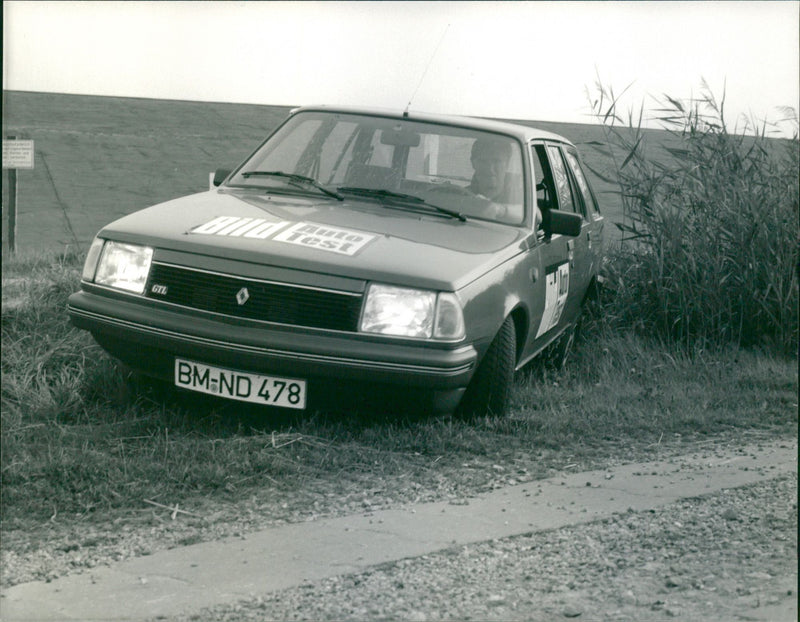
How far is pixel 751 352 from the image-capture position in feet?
21.9

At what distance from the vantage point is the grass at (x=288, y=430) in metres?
3.94

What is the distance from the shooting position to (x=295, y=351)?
416 cm

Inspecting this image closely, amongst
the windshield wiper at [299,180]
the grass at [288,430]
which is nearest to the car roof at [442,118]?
the windshield wiper at [299,180]

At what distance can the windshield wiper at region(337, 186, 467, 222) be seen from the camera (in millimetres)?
5039

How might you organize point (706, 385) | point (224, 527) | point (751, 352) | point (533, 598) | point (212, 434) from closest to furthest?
1. point (533, 598)
2. point (224, 527)
3. point (212, 434)
4. point (706, 385)
5. point (751, 352)

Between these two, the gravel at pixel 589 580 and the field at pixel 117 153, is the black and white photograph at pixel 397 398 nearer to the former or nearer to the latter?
the gravel at pixel 589 580

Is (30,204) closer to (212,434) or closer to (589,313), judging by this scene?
(589,313)

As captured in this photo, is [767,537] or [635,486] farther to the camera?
[635,486]

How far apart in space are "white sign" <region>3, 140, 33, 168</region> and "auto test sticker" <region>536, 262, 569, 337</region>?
2810 mm

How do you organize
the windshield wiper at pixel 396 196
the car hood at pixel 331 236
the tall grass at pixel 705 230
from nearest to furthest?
the car hood at pixel 331 236 < the windshield wiper at pixel 396 196 < the tall grass at pixel 705 230

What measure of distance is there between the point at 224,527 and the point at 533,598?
1.14 metres

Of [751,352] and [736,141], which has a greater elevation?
[736,141]

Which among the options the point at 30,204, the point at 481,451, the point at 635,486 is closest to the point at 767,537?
the point at 635,486

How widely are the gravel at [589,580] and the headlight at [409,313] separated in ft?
3.33
